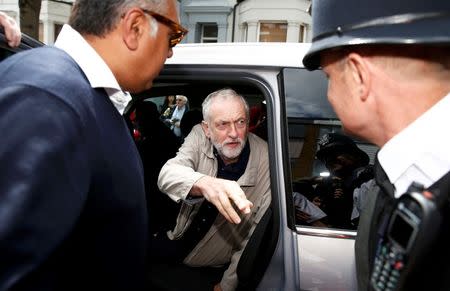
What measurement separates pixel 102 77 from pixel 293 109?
1.00 meters

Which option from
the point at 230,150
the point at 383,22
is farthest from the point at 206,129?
the point at 383,22

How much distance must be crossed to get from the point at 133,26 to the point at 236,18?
19270 mm

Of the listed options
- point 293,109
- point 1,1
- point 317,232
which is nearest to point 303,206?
point 317,232

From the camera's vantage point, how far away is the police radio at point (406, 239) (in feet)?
2.28

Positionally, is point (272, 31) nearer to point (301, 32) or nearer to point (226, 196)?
point (301, 32)

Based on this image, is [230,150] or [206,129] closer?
[230,150]

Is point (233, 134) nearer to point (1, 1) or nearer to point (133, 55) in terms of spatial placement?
point (133, 55)

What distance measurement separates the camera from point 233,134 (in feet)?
7.96

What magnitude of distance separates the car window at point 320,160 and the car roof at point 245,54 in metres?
0.07

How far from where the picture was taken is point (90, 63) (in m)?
1.17

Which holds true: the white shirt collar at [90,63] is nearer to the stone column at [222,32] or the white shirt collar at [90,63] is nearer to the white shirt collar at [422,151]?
the white shirt collar at [422,151]

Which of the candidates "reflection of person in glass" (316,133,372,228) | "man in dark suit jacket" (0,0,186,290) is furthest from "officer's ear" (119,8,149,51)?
"reflection of person in glass" (316,133,372,228)

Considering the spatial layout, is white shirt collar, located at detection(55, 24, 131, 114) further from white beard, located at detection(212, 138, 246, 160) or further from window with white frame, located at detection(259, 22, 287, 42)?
window with white frame, located at detection(259, 22, 287, 42)

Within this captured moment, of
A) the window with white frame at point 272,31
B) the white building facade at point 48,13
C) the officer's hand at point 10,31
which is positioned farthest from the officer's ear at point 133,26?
the white building facade at point 48,13
